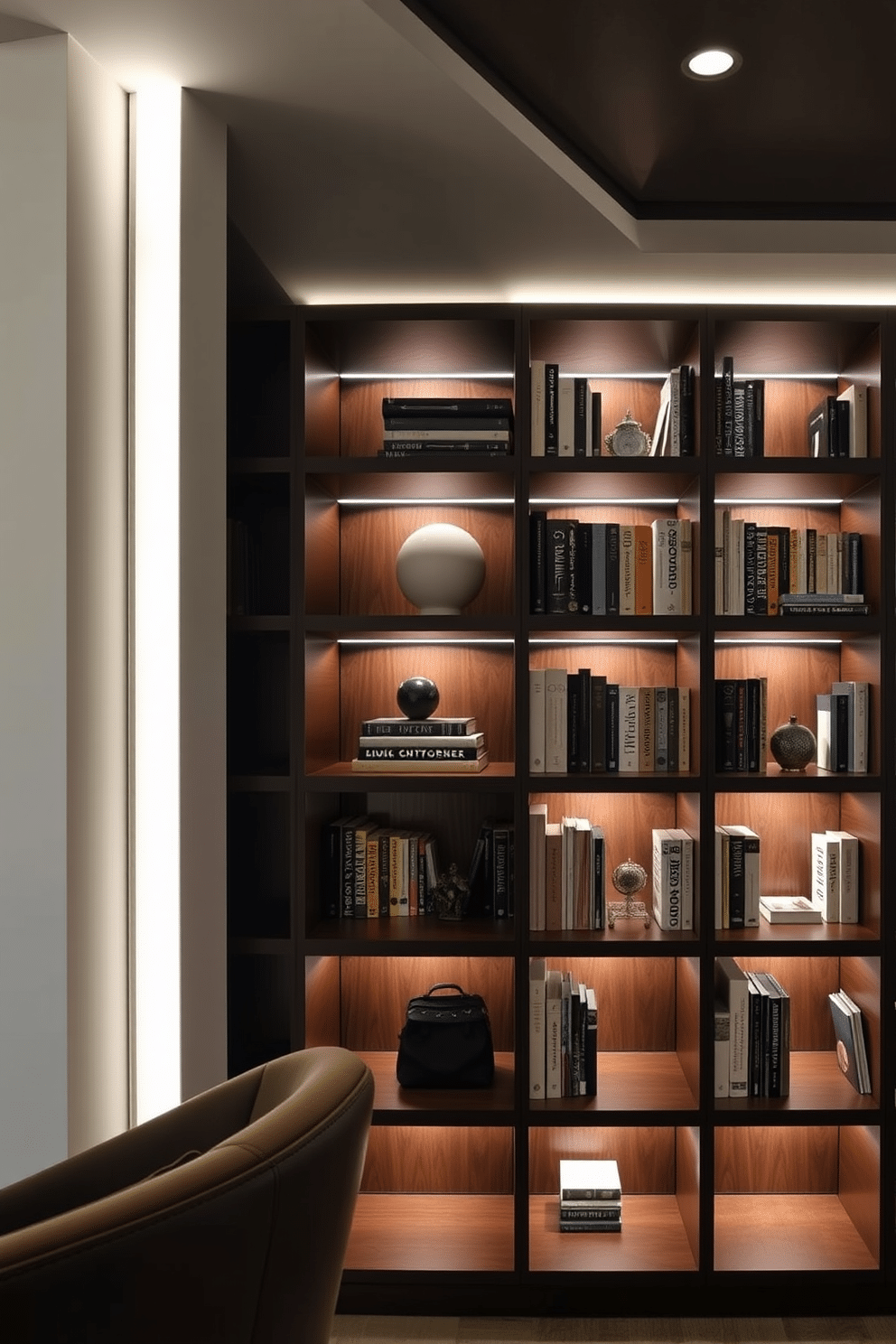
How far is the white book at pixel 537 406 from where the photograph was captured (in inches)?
107

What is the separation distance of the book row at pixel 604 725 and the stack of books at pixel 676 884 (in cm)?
20

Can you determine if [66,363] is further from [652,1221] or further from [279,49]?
[652,1221]

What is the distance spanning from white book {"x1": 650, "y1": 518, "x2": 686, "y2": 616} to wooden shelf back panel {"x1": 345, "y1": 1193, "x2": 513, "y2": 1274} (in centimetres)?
170

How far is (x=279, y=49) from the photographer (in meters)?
1.84

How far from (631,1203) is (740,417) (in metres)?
2.20

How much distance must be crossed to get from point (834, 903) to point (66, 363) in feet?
7.46

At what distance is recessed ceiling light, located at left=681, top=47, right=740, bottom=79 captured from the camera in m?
1.99

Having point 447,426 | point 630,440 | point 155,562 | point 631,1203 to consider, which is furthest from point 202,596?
point 631,1203

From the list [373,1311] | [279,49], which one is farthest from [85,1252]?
[373,1311]

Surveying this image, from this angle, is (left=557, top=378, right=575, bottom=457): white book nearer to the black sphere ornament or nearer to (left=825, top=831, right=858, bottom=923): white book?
the black sphere ornament

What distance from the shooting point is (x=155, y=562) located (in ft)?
6.60

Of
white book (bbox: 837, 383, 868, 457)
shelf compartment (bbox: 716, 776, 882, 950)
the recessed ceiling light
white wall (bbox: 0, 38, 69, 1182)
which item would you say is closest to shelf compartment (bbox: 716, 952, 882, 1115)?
shelf compartment (bbox: 716, 776, 882, 950)

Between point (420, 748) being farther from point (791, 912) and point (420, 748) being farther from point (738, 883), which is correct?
point (791, 912)

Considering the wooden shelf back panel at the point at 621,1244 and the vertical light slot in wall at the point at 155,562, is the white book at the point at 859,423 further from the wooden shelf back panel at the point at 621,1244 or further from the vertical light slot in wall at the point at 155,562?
the wooden shelf back panel at the point at 621,1244
